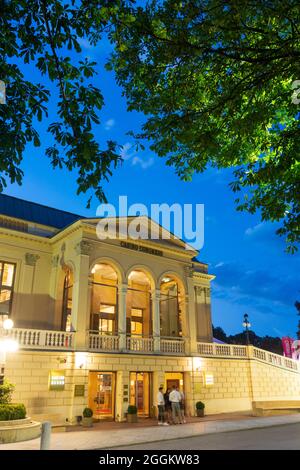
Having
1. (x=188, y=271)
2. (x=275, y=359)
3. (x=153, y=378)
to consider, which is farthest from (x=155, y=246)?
(x=275, y=359)

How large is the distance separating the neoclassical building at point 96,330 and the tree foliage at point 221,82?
12899 mm

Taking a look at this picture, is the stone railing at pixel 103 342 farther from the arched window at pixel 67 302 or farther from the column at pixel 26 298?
the column at pixel 26 298

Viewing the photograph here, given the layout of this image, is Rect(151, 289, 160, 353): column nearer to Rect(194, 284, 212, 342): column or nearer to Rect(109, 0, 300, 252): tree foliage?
Rect(194, 284, 212, 342): column

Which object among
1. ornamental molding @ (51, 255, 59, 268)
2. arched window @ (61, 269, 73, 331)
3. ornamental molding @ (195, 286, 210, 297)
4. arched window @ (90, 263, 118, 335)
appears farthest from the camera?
ornamental molding @ (195, 286, 210, 297)

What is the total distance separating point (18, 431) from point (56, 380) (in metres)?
5.72

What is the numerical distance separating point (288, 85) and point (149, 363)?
17564 millimetres

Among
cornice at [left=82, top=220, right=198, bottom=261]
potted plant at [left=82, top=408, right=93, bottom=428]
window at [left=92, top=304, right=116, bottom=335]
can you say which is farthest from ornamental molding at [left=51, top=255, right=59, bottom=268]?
potted plant at [left=82, top=408, right=93, bottom=428]

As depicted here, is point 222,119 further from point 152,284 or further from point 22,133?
point 152,284

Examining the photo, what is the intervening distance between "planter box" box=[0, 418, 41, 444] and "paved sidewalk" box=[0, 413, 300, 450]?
12.5 inches

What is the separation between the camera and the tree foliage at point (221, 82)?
290 inches

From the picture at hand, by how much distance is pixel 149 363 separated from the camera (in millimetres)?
22438


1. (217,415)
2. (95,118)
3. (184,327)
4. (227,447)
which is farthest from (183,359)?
(95,118)

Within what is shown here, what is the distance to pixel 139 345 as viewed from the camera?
74.6ft

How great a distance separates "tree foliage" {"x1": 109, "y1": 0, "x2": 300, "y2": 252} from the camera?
24.2 ft
